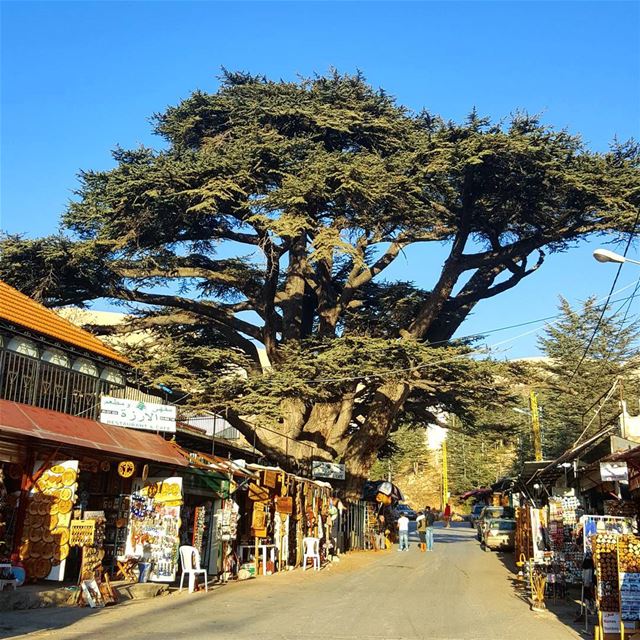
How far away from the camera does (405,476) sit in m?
86.2

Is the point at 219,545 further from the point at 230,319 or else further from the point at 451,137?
the point at 451,137

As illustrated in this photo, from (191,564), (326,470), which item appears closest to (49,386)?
(191,564)

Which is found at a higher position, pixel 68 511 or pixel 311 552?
pixel 68 511

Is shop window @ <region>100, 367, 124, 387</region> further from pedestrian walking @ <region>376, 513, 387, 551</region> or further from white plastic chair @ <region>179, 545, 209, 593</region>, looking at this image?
pedestrian walking @ <region>376, 513, 387, 551</region>

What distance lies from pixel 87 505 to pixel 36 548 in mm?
2534

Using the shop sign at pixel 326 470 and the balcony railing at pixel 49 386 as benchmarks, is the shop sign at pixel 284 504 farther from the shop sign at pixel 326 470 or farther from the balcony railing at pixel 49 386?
the balcony railing at pixel 49 386

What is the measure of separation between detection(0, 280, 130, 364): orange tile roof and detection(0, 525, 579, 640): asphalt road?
19.6 feet

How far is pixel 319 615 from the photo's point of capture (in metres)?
11.6

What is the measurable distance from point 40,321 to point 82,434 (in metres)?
3.26

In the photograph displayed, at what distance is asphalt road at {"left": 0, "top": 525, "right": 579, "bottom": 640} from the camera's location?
9.59 m

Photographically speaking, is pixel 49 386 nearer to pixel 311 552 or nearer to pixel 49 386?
pixel 49 386

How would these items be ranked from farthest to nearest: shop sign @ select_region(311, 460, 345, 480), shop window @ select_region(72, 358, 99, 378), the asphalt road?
shop sign @ select_region(311, 460, 345, 480) → shop window @ select_region(72, 358, 99, 378) → the asphalt road

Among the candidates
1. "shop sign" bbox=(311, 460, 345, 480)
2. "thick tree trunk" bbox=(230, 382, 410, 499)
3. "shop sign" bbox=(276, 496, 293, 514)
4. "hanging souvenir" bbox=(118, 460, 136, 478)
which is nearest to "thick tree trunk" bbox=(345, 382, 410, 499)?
"thick tree trunk" bbox=(230, 382, 410, 499)

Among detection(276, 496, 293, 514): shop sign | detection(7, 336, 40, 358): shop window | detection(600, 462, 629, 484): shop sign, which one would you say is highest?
detection(7, 336, 40, 358): shop window
